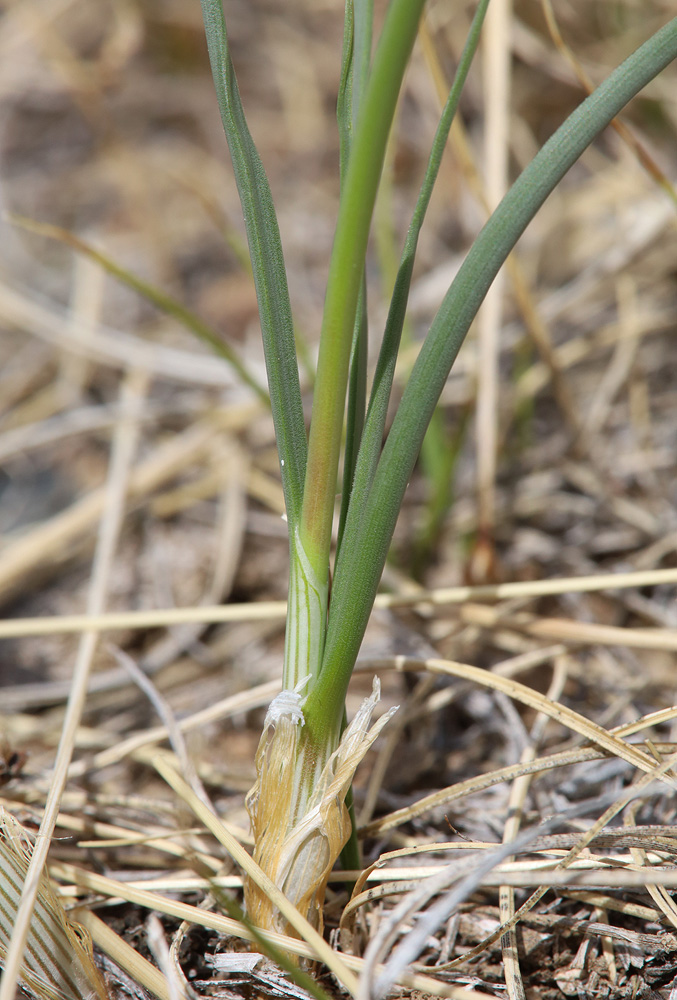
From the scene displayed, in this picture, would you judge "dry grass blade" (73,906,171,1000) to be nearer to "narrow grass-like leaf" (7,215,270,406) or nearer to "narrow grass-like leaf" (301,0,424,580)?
"narrow grass-like leaf" (301,0,424,580)

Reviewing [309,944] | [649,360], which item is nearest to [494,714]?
[309,944]

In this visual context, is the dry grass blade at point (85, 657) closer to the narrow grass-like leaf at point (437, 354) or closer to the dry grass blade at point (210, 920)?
the dry grass blade at point (210, 920)

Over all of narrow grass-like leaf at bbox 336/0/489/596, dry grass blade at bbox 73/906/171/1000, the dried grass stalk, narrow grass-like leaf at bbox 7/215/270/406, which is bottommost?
dry grass blade at bbox 73/906/171/1000

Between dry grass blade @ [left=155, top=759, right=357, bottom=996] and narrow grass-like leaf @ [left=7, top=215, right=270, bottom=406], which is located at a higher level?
narrow grass-like leaf @ [left=7, top=215, right=270, bottom=406]

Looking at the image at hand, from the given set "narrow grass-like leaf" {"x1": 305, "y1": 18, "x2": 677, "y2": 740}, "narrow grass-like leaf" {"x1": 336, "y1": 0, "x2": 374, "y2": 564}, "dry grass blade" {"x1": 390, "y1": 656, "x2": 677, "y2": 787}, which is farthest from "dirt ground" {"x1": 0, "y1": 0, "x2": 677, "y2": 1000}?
"narrow grass-like leaf" {"x1": 336, "y1": 0, "x2": 374, "y2": 564}

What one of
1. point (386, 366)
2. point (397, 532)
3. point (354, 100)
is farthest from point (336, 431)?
point (397, 532)

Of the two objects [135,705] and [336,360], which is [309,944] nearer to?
[336,360]

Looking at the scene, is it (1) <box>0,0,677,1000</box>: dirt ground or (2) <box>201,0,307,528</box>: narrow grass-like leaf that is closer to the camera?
(2) <box>201,0,307,528</box>: narrow grass-like leaf
